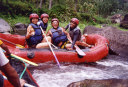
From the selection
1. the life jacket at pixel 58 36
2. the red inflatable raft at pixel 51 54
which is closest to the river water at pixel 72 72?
the red inflatable raft at pixel 51 54

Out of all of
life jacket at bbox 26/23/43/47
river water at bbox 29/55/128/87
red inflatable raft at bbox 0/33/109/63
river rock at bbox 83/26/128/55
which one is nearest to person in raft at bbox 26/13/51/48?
life jacket at bbox 26/23/43/47

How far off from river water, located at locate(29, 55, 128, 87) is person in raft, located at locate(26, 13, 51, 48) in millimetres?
671

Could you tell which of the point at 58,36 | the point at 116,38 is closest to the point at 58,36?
the point at 58,36

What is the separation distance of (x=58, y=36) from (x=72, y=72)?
1.33 meters

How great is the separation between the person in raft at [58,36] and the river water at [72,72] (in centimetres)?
75

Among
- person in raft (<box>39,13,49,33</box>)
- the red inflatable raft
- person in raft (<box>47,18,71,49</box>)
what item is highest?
person in raft (<box>39,13,49,33</box>)

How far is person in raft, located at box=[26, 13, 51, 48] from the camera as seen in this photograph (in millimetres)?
4650

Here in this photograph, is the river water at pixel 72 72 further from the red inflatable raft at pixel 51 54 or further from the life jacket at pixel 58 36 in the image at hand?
the life jacket at pixel 58 36

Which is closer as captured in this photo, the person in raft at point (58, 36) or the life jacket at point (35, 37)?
the life jacket at point (35, 37)

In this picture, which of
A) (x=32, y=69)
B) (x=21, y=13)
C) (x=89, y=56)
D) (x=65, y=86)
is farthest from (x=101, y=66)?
(x=21, y=13)

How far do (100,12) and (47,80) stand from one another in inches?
955

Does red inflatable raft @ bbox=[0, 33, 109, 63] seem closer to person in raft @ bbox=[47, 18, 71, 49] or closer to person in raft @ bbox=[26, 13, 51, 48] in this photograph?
person in raft @ bbox=[26, 13, 51, 48]

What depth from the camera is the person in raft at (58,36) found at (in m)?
5.14

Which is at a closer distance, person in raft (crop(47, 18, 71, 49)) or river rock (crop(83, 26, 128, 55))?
person in raft (crop(47, 18, 71, 49))
